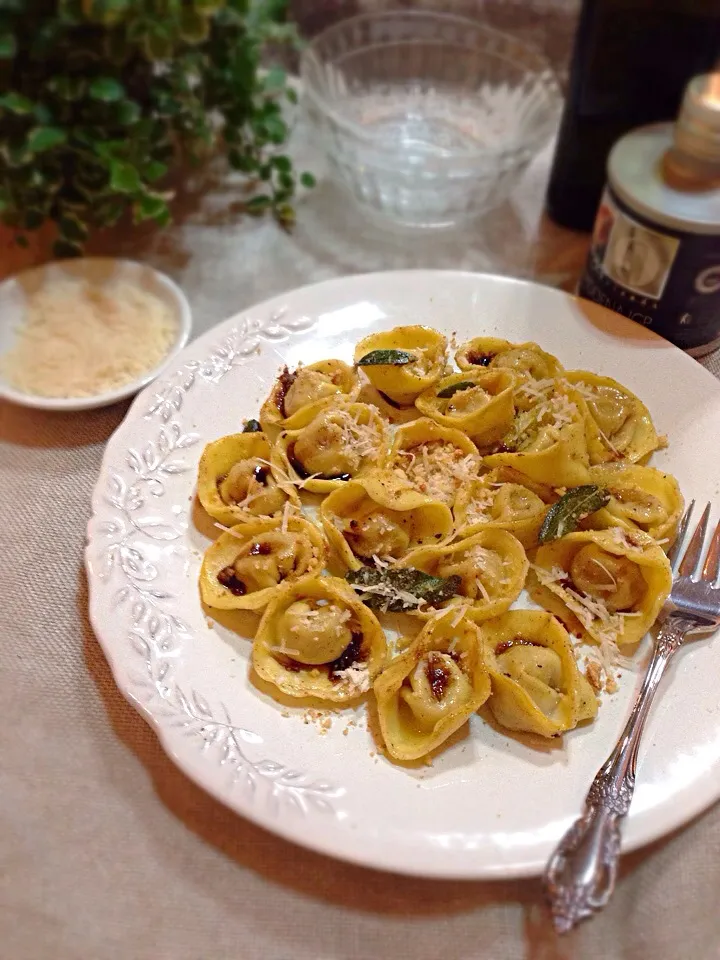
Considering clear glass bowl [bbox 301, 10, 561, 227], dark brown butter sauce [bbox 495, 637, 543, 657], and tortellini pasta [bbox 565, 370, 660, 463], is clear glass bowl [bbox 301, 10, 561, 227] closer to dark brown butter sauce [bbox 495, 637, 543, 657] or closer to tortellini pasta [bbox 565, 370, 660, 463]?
tortellini pasta [bbox 565, 370, 660, 463]

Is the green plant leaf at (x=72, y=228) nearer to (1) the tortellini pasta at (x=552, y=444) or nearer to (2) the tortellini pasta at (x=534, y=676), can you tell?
(1) the tortellini pasta at (x=552, y=444)

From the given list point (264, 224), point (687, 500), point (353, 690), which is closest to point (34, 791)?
point (353, 690)

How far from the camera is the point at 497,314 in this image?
1863mm

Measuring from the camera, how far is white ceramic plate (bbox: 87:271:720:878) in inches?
45.7

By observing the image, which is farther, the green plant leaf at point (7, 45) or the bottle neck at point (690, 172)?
the green plant leaf at point (7, 45)

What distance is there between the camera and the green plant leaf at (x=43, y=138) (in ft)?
6.09

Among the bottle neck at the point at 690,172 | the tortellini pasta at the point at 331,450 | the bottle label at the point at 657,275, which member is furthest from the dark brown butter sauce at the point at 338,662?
the bottle neck at the point at 690,172

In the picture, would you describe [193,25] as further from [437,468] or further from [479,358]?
[437,468]

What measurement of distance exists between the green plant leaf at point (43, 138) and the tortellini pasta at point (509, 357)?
1.12 m

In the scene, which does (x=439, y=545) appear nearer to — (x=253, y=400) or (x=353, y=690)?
(x=353, y=690)

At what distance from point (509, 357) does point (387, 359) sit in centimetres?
28

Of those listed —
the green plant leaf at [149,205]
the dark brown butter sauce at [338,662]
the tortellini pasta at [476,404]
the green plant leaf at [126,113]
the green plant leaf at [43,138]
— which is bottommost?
the dark brown butter sauce at [338,662]

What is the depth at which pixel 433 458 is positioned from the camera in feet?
5.23

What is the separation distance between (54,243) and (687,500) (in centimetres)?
177
